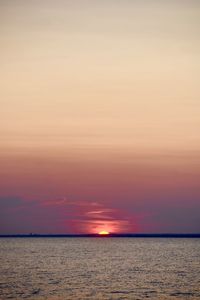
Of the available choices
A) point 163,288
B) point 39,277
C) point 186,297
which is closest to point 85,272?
point 39,277

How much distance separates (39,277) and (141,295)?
31.9 metres

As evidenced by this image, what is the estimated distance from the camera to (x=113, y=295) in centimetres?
8575

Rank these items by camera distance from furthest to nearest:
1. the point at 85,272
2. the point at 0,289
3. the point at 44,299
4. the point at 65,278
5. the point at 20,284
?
1. the point at 85,272
2. the point at 65,278
3. the point at 20,284
4. the point at 0,289
5. the point at 44,299

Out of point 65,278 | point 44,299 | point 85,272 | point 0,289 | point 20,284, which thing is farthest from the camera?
point 85,272

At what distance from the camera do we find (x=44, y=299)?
80.9 metres

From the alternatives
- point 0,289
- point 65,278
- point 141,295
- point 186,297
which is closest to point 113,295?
point 141,295

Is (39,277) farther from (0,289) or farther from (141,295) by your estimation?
(141,295)

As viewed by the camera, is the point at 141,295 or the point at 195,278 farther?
the point at 195,278

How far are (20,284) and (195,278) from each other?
32089 mm

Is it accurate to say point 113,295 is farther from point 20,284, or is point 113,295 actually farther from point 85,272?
point 85,272

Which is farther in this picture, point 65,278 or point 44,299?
point 65,278

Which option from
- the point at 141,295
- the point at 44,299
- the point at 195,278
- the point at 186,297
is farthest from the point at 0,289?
the point at 195,278

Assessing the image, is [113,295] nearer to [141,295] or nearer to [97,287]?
[141,295]

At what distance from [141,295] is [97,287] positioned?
12.1 m
